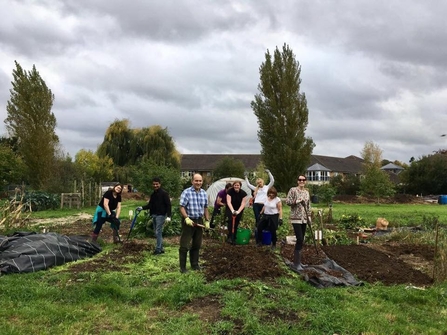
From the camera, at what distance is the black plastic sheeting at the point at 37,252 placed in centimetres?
671

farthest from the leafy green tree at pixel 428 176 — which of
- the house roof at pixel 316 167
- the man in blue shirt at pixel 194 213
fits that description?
the man in blue shirt at pixel 194 213

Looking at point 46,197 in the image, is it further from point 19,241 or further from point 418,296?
point 418,296

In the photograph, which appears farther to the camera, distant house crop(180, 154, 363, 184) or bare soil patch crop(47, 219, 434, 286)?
distant house crop(180, 154, 363, 184)

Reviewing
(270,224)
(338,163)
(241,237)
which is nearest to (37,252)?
(241,237)

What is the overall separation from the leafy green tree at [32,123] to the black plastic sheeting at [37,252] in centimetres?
2374

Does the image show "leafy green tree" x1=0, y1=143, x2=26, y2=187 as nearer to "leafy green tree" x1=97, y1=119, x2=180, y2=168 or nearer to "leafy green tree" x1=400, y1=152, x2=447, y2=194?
"leafy green tree" x1=97, y1=119, x2=180, y2=168

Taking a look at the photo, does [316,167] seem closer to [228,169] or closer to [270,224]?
[228,169]

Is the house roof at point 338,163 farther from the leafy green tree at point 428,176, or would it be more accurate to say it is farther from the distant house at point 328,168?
the leafy green tree at point 428,176

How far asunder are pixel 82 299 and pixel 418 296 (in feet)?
14.1

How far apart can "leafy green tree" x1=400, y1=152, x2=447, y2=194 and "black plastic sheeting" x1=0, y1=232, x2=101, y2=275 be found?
45.5 metres

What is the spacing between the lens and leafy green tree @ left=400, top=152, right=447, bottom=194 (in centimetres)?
4597

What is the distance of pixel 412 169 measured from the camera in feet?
157

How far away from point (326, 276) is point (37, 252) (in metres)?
4.74

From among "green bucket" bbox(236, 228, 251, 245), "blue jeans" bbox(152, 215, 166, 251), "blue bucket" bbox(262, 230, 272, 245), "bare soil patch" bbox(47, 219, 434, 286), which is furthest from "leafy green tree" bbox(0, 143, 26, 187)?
"blue bucket" bbox(262, 230, 272, 245)
